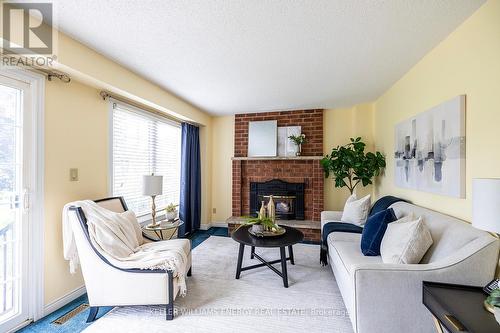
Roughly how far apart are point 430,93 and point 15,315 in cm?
412

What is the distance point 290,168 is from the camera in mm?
4363

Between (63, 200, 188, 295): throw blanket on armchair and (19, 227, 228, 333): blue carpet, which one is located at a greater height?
(63, 200, 188, 295): throw blanket on armchair

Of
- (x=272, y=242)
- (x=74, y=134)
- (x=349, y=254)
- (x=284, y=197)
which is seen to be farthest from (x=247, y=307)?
(x=284, y=197)

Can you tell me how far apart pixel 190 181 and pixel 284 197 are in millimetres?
1846

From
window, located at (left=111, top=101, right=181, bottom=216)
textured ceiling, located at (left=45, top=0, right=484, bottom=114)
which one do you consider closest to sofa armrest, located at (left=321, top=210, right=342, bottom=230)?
textured ceiling, located at (left=45, top=0, right=484, bottom=114)

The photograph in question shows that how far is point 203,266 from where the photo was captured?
2.87 metres

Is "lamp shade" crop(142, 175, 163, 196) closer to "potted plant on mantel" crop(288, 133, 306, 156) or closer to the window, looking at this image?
the window

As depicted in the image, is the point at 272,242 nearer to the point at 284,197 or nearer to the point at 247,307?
the point at 247,307

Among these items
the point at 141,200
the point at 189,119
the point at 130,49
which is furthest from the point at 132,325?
the point at 189,119

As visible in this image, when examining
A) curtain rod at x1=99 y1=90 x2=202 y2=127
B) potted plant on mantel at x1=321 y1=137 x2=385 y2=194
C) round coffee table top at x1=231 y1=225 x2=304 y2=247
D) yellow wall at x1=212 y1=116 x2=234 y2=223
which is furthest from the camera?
yellow wall at x1=212 y1=116 x2=234 y2=223

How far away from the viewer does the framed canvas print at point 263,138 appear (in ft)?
14.4

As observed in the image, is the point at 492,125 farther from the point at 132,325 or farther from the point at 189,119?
the point at 189,119

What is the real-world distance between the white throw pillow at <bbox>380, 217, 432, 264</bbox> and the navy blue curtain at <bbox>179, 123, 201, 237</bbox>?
128 inches

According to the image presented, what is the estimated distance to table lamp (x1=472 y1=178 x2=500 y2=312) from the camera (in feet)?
3.54
